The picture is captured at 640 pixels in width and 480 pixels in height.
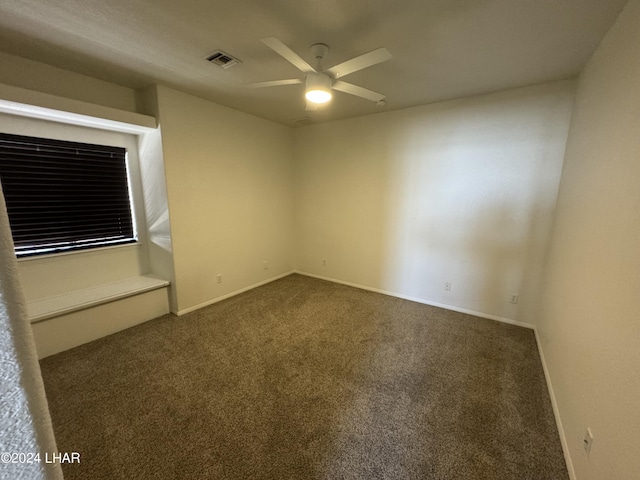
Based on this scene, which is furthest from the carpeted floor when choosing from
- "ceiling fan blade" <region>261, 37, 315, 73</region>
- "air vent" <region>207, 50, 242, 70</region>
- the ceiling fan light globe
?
"air vent" <region>207, 50, 242, 70</region>

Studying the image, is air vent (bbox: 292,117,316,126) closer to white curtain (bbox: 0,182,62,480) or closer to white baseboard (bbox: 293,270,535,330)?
white baseboard (bbox: 293,270,535,330)

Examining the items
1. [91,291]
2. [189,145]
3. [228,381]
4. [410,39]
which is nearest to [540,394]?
[228,381]

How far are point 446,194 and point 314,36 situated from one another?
225 cm

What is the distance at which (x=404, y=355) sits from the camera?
96.1 inches

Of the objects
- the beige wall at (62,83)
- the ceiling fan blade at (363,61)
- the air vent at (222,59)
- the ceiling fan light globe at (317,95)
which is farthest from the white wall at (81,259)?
the ceiling fan blade at (363,61)

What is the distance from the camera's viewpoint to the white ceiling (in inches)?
62.2

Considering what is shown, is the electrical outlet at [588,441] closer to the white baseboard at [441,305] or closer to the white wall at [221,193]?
the white baseboard at [441,305]

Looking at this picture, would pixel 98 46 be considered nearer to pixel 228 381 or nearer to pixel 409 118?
pixel 228 381

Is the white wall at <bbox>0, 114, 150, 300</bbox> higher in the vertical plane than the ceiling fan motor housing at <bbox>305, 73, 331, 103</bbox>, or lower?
lower

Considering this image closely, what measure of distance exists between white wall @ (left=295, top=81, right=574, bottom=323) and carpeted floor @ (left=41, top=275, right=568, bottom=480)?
24.7 inches

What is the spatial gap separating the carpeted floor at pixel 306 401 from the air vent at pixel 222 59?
2.50m

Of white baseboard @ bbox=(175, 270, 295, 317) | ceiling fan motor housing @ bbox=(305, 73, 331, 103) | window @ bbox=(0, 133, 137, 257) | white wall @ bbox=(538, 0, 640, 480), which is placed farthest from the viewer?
white baseboard @ bbox=(175, 270, 295, 317)

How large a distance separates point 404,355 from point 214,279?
2.45 meters

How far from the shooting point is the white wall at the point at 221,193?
9.67 feet
